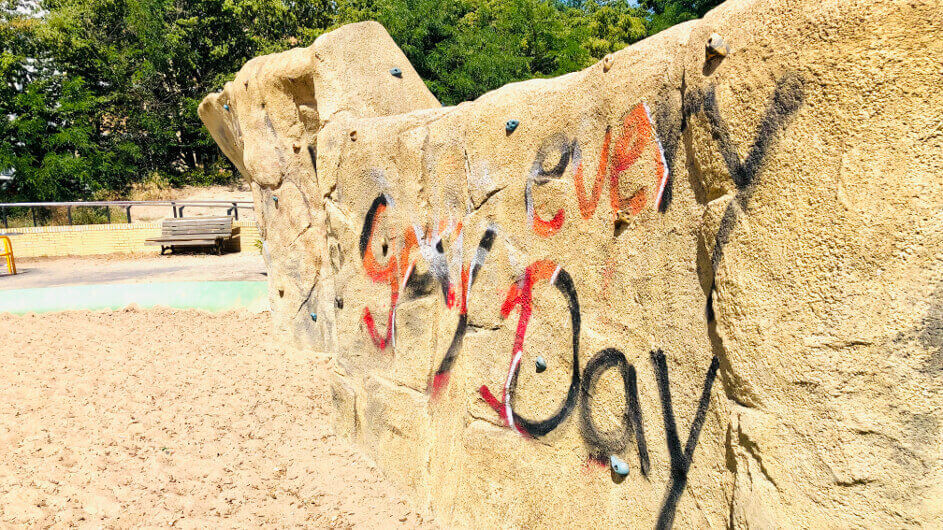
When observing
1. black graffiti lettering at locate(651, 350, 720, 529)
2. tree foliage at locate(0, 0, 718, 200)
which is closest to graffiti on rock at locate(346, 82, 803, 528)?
black graffiti lettering at locate(651, 350, 720, 529)

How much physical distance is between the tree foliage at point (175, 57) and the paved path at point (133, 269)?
18.8 feet

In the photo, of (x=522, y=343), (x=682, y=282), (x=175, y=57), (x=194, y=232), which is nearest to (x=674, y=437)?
(x=682, y=282)

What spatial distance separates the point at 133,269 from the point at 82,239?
258 cm

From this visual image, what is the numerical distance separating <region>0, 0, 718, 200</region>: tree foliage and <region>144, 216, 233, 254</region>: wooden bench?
5205 mm

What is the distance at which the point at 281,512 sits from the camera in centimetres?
331

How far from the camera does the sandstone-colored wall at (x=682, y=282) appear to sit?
1.45 m

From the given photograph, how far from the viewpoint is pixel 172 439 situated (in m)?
3.94

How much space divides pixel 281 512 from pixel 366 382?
76cm

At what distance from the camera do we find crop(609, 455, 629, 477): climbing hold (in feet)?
6.74

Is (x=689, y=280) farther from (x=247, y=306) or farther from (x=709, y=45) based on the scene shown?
(x=247, y=306)

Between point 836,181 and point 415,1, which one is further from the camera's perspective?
point 415,1

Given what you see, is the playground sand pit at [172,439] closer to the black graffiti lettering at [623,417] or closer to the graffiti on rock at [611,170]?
the black graffiti lettering at [623,417]

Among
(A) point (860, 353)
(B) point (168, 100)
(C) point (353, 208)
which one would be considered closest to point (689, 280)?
(A) point (860, 353)

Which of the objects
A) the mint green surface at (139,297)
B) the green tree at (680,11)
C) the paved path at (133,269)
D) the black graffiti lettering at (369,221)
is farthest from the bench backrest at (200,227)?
the green tree at (680,11)
